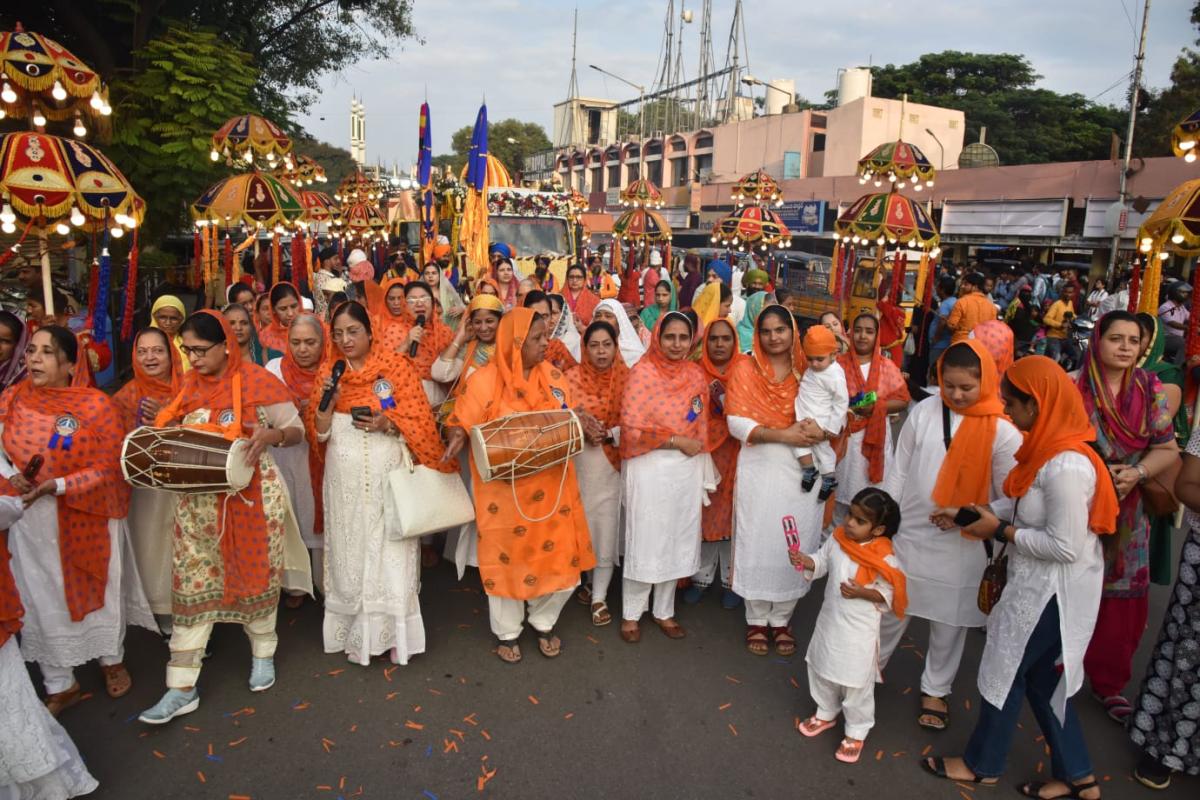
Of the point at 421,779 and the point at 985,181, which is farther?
the point at 985,181

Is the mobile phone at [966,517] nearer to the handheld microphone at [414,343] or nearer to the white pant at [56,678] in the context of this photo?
the handheld microphone at [414,343]

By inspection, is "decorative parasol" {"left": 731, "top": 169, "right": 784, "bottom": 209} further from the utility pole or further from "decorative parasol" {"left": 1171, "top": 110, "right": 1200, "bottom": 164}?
"decorative parasol" {"left": 1171, "top": 110, "right": 1200, "bottom": 164}

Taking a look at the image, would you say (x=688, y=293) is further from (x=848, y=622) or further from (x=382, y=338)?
(x=848, y=622)

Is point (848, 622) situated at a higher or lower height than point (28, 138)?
lower

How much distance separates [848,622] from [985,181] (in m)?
23.7

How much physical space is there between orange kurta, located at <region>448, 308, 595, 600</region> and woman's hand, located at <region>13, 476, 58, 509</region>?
63.5 inches

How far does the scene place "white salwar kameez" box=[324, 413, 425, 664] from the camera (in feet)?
11.7

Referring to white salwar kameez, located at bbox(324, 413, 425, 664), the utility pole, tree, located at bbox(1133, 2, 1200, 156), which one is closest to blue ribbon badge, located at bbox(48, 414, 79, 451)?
white salwar kameez, located at bbox(324, 413, 425, 664)

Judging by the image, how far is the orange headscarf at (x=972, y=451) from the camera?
10.2 feet

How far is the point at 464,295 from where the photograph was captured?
7.89 metres

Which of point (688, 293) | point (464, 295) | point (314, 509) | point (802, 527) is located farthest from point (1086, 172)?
point (314, 509)

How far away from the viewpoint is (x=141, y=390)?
3.70 meters

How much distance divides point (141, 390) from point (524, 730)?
243 cm

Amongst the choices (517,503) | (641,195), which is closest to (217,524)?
(517,503)
